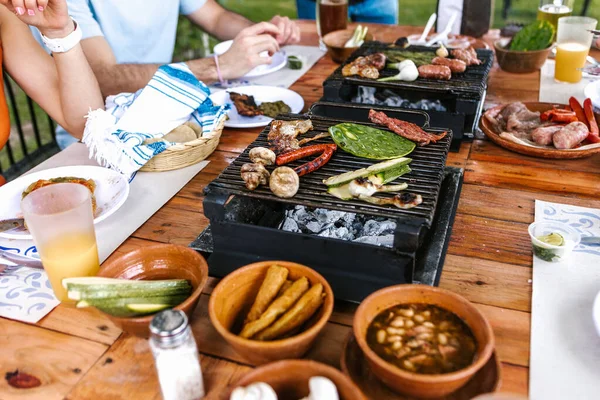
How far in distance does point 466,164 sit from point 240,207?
3.62ft

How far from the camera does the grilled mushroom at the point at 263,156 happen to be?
1.73 m

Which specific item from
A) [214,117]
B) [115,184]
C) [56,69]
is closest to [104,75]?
[56,69]

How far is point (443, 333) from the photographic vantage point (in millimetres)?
1243

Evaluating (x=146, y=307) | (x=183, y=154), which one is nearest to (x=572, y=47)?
(x=183, y=154)

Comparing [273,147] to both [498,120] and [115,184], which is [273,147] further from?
[498,120]

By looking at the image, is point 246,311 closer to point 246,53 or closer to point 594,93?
point 246,53

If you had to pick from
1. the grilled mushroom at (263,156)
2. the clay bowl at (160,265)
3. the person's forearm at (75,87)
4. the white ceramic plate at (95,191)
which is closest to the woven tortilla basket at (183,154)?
the white ceramic plate at (95,191)

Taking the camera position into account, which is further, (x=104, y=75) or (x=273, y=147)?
(x=104, y=75)

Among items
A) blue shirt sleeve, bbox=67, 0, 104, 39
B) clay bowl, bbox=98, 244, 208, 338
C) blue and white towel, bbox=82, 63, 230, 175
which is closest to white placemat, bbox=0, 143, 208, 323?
blue and white towel, bbox=82, 63, 230, 175

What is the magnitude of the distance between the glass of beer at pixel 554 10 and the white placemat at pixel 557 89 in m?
0.40

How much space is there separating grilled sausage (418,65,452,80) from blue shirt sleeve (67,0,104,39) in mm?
1929

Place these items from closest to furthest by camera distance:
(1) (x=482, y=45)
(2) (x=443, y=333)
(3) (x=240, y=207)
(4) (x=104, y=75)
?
(2) (x=443, y=333) → (3) (x=240, y=207) → (4) (x=104, y=75) → (1) (x=482, y=45)

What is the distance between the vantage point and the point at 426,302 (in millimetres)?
1312

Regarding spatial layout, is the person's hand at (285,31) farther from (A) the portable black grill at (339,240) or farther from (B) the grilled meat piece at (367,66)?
(A) the portable black grill at (339,240)
